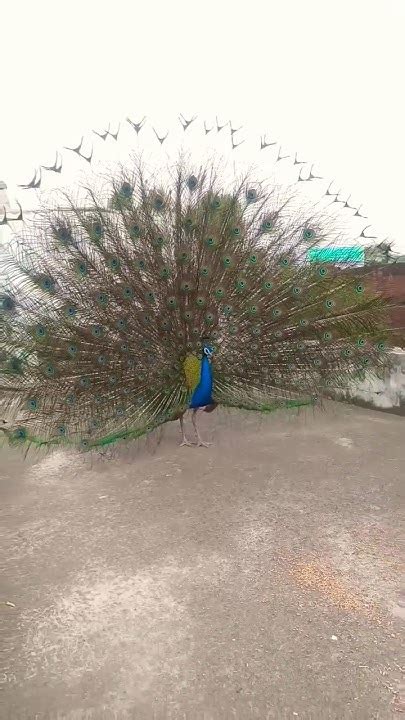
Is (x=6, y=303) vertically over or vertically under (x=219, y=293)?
under

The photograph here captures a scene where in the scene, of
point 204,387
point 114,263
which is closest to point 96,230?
point 114,263

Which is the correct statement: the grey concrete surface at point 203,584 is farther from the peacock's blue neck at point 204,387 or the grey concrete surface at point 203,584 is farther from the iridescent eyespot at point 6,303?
the iridescent eyespot at point 6,303

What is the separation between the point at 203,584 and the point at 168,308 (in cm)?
252

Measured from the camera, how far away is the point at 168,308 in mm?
4699

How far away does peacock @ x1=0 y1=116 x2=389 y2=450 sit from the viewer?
4434 millimetres

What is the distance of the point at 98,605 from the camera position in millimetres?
2779

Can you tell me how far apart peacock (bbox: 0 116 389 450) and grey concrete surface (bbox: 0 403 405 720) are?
1.95 feet

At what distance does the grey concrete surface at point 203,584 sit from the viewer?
2156mm

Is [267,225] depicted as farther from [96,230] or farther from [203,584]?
[203,584]

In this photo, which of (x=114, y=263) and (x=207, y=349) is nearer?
(x=114, y=263)

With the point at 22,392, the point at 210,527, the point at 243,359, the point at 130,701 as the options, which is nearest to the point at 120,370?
the point at 22,392

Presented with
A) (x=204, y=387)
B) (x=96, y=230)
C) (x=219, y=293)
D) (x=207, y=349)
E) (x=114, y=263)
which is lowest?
(x=204, y=387)

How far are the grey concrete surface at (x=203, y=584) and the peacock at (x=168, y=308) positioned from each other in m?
0.60

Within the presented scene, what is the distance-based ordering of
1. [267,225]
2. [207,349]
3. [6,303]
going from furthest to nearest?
[267,225] < [207,349] < [6,303]
